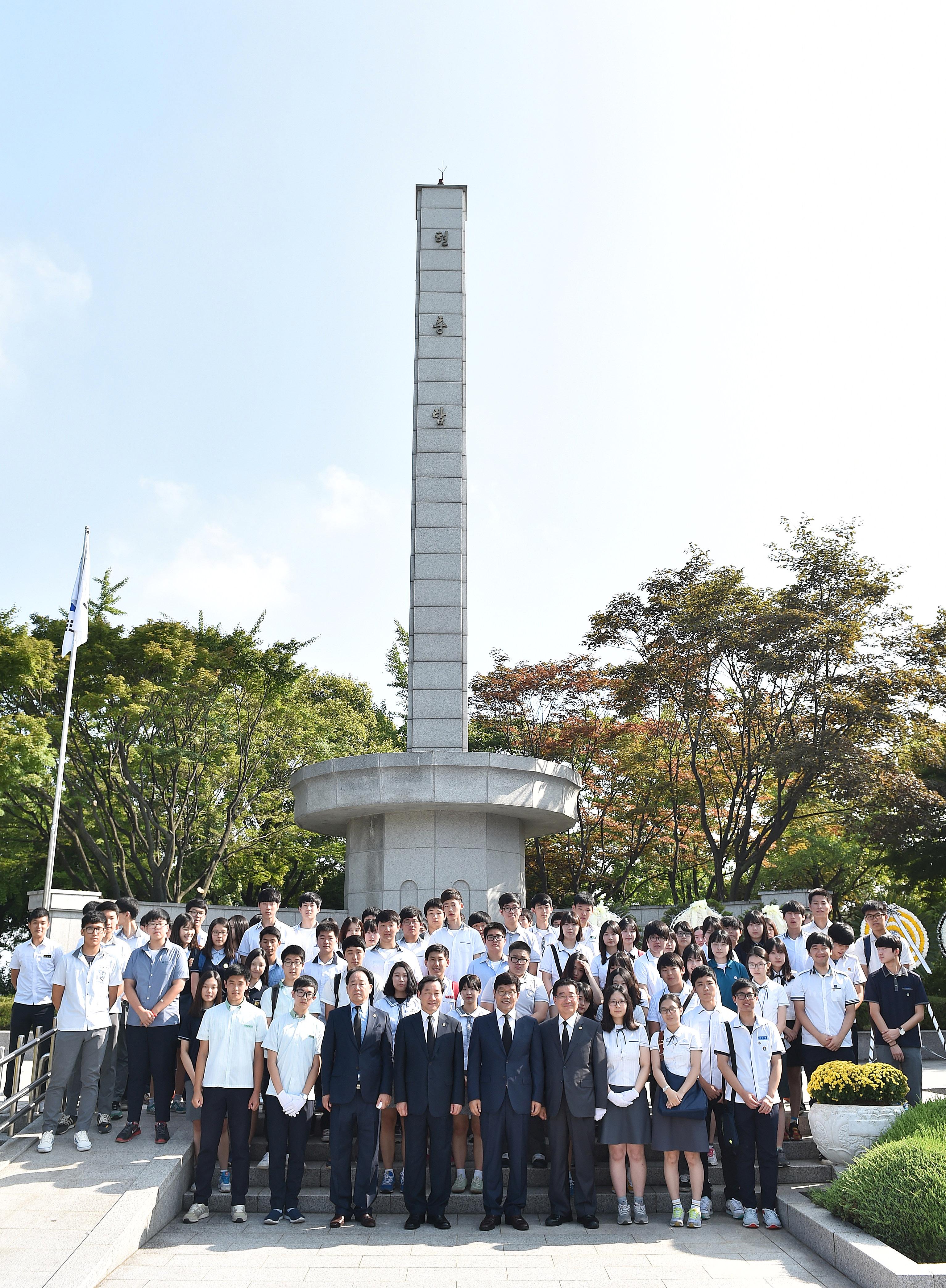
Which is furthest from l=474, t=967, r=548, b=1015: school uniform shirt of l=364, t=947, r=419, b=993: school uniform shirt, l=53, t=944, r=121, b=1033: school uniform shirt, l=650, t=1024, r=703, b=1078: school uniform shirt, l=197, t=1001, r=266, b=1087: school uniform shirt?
l=53, t=944, r=121, b=1033: school uniform shirt

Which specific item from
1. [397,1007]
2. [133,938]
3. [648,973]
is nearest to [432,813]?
[133,938]

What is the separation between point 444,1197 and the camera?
21.4 ft

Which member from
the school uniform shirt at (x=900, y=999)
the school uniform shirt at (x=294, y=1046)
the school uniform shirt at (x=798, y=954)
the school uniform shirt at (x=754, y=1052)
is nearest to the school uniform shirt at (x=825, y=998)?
the school uniform shirt at (x=900, y=999)

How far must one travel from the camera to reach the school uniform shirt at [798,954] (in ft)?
27.1

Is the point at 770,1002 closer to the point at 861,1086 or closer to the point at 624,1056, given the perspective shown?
the point at 861,1086

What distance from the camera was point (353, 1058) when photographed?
260 inches

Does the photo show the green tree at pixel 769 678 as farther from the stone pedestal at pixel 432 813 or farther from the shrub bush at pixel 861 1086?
the shrub bush at pixel 861 1086

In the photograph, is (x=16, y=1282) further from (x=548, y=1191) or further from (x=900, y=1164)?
(x=900, y=1164)

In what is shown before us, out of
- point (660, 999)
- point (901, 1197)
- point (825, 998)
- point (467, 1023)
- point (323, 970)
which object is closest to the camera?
point (901, 1197)

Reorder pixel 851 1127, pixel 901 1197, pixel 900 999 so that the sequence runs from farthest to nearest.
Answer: pixel 900 999
pixel 851 1127
pixel 901 1197

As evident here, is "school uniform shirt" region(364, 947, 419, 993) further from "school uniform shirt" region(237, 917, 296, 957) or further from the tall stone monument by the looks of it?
the tall stone monument

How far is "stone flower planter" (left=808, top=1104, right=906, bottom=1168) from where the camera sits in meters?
6.68

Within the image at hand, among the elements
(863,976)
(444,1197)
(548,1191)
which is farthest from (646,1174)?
(863,976)

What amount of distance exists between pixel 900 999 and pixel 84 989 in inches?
252
